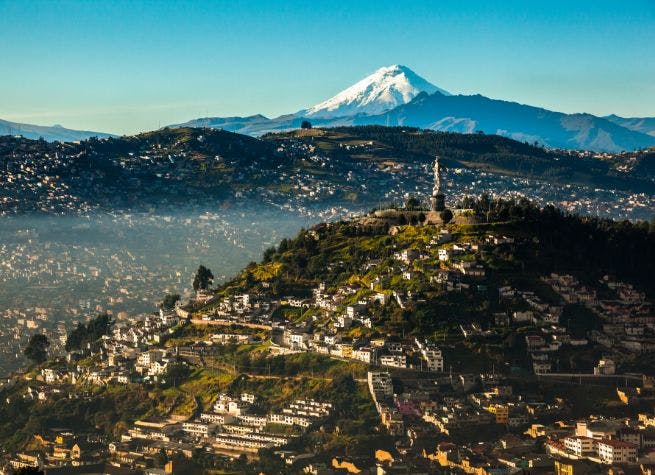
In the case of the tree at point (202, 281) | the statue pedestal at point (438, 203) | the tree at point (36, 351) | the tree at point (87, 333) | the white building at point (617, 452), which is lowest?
the tree at point (36, 351)

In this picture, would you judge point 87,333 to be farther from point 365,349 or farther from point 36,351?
point 365,349

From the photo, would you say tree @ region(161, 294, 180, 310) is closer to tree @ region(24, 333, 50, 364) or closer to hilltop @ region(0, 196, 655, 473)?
hilltop @ region(0, 196, 655, 473)

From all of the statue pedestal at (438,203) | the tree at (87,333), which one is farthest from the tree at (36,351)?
the statue pedestal at (438,203)

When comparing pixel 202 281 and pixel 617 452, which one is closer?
pixel 617 452

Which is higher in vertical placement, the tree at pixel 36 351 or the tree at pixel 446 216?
the tree at pixel 446 216

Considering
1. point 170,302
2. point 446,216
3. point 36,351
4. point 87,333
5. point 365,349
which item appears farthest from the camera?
point 170,302

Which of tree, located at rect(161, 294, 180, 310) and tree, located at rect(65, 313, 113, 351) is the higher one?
tree, located at rect(161, 294, 180, 310)

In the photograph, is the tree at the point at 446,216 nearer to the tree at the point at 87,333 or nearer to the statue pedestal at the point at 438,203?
the statue pedestal at the point at 438,203

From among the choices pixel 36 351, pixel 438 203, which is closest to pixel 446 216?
pixel 438 203

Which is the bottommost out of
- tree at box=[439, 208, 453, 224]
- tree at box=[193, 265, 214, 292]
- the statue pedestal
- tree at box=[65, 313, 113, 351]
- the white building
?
tree at box=[65, 313, 113, 351]

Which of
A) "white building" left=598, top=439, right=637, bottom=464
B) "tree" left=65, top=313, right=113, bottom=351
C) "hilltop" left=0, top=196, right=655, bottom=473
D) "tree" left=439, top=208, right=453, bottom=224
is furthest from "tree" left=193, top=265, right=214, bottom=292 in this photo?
"white building" left=598, top=439, right=637, bottom=464

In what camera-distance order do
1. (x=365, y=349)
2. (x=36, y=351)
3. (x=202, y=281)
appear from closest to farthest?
(x=365, y=349), (x=36, y=351), (x=202, y=281)

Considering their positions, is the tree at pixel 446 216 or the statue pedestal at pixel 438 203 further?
the statue pedestal at pixel 438 203
